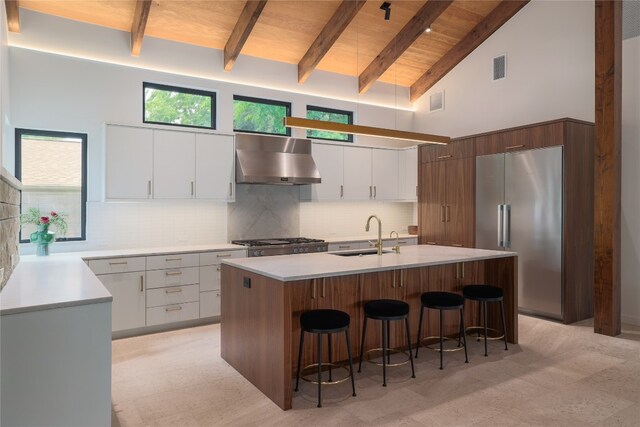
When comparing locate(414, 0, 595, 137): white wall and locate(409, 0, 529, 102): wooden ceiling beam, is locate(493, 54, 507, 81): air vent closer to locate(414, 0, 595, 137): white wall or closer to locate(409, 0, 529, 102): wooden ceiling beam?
locate(414, 0, 595, 137): white wall

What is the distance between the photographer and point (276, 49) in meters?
6.17

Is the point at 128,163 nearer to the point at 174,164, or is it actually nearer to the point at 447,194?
the point at 174,164

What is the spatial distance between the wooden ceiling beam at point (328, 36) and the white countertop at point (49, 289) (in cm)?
426

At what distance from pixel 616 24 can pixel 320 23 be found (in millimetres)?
3517

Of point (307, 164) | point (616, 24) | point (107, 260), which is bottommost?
point (107, 260)

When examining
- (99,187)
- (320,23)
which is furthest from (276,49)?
(99,187)

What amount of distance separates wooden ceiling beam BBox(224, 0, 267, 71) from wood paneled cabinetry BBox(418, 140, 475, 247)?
3222mm

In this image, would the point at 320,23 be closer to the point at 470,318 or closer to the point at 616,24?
the point at 616,24

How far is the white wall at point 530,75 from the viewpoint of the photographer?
560 centimetres

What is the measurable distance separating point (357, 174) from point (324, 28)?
2.24 metres

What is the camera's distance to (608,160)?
4.61 m

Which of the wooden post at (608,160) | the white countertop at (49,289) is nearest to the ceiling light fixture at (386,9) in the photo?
the wooden post at (608,160)

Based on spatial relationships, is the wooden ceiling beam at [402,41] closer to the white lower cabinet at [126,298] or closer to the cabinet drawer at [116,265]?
the cabinet drawer at [116,265]

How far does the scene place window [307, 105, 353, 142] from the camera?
6.86 meters
